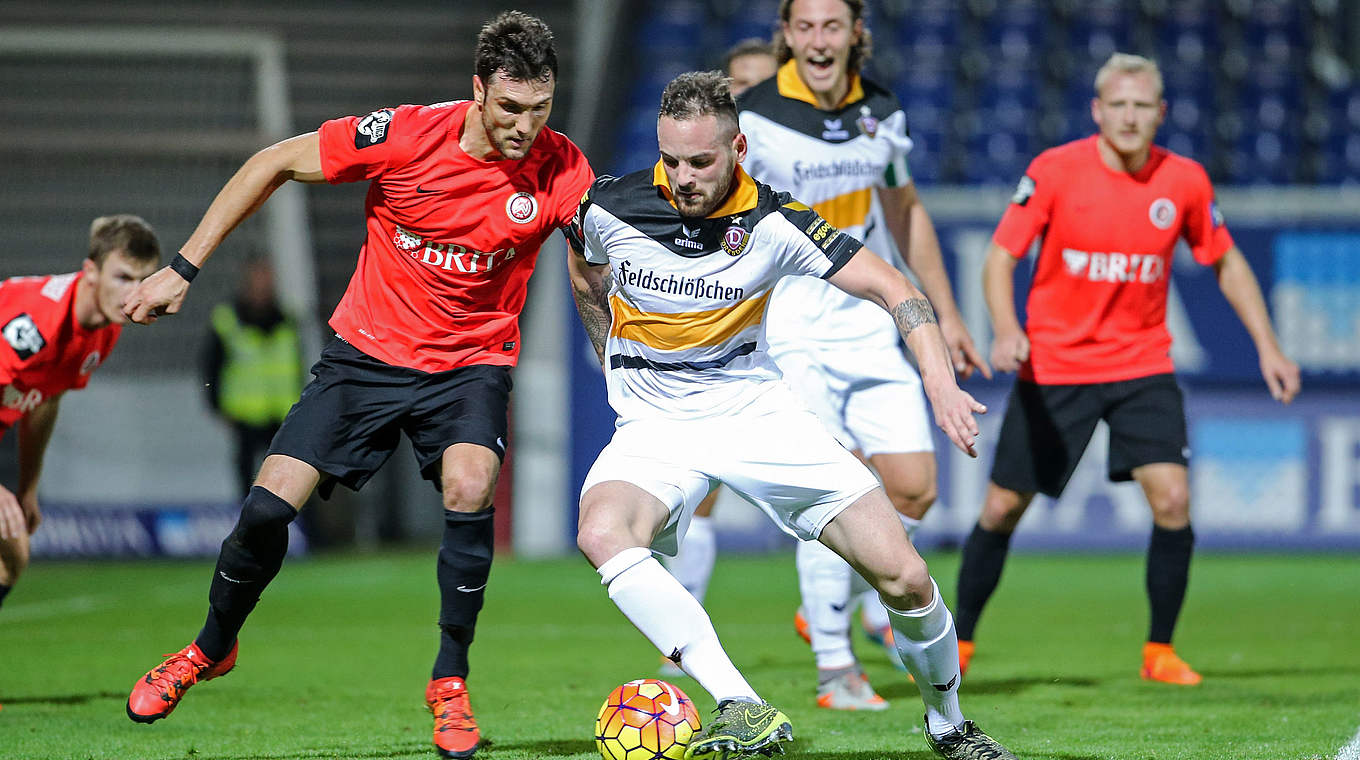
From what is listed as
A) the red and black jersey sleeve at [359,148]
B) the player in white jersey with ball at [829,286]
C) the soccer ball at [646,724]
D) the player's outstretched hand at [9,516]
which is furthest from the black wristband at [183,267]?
the player in white jersey with ball at [829,286]

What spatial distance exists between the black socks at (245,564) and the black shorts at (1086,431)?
301 cm

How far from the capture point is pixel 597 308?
4832 millimetres

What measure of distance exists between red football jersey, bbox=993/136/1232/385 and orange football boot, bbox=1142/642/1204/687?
114 centimetres

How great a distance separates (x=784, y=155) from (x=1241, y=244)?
25.5 feet

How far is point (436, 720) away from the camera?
189 inches

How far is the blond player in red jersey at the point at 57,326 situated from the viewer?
5719mm

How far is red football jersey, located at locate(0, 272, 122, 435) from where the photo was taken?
5707 mm

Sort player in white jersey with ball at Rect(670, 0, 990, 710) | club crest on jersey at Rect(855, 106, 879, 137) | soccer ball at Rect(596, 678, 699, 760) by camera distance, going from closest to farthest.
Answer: soccer ball at Rect(596, 678, 699, 760)
player in white jersey with ball at Rect(670, 0, 990, 710)
club crest on jersey at Rect(855, 106, 879, 137)

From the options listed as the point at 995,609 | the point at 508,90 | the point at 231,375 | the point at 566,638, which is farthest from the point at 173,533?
the point at 508,90

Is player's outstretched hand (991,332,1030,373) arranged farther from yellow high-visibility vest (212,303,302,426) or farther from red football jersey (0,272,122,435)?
yellow high-visibility vest (212,303,302,426)

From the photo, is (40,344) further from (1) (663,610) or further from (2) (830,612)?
(2) (830,612)

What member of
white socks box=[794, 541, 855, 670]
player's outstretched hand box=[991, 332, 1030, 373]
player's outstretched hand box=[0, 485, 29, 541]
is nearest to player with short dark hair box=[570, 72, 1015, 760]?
white socks box=[794, 541, 855, 670]

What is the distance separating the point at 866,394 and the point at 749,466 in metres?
1.77

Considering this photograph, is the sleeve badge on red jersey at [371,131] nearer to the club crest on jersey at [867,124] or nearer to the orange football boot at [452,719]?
the orange football boot at [452,719]
